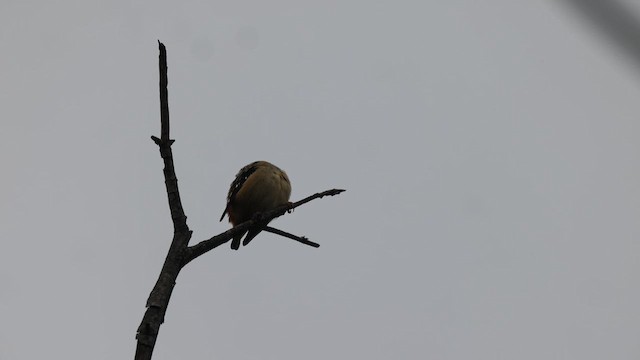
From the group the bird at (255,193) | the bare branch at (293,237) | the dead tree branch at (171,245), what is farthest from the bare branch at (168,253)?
the bird at (255,193)

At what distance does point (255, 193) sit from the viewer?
6.97m

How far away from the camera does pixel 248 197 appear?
7.00 metres

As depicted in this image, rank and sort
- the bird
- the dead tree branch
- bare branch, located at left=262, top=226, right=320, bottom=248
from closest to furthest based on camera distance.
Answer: the dead tree branch → bare branch, located at left=262, top=226, right=320, bottom=248 → the bird

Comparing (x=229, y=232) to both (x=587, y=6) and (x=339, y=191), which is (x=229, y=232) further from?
(x=587, y=6)

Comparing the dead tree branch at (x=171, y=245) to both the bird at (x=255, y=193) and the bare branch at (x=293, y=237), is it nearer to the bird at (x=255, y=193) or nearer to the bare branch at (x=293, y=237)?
the bare branch at (x=293, y=237)

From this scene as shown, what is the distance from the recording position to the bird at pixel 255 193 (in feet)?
22.8

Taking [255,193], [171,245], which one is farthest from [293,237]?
[255,193]

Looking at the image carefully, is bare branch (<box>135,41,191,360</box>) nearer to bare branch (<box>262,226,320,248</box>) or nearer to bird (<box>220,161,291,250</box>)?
bare branch (<box>262,226,320,248</box>)

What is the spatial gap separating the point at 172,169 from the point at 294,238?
121 cm

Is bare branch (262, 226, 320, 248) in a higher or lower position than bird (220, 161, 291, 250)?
lower

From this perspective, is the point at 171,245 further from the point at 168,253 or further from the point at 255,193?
the point at 255,193

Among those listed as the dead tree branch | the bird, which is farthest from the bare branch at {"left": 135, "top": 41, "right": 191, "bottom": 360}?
the bird

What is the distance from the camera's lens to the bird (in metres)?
6.94

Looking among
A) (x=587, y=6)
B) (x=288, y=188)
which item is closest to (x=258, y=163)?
(x=288, y=188)
